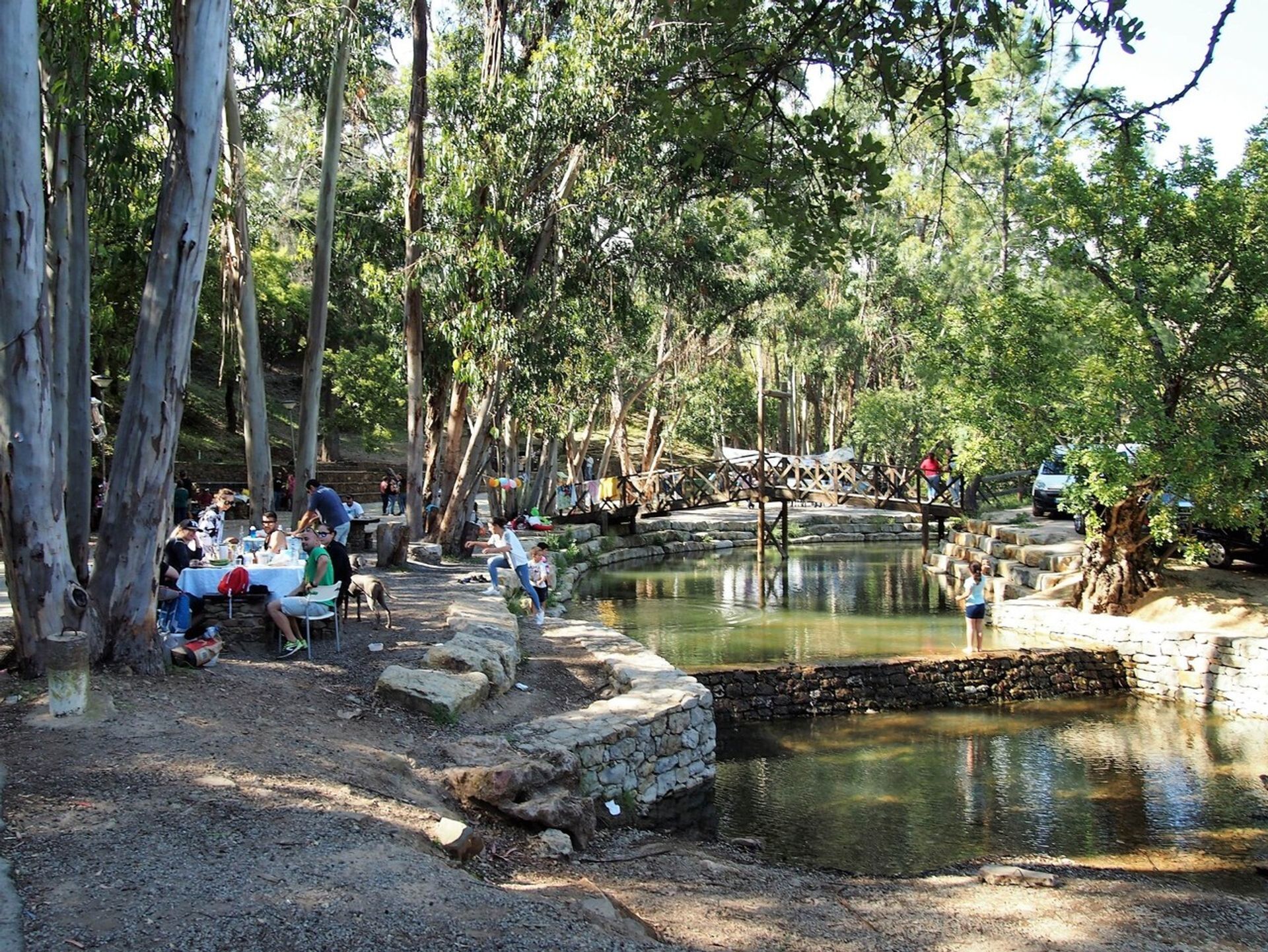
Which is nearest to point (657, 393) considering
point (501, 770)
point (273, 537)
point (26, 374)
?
point (273, 537)

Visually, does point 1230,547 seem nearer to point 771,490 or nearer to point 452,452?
point 452,452

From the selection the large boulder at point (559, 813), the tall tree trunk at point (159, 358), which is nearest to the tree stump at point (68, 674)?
the tall tree trunk at point (159, 358)

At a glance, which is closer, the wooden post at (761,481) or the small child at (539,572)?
the small child at (539,572)

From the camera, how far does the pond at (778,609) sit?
1509cm

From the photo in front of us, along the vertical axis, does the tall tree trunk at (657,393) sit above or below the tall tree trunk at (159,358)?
above

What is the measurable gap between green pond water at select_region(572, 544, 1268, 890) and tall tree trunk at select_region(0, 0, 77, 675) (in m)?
5.28

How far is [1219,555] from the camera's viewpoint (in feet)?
50.5

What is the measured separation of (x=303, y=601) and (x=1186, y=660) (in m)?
10.6

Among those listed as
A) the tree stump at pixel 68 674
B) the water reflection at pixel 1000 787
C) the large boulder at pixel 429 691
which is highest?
the tree stump at pixel 68 674

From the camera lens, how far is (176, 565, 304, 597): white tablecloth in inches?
326

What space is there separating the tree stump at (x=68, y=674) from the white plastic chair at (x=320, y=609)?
2584 mm

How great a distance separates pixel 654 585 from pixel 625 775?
48.6 ft

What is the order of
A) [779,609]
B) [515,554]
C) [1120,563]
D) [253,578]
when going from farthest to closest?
[779,609] < [1120,563] < [515,554] < [253,578]

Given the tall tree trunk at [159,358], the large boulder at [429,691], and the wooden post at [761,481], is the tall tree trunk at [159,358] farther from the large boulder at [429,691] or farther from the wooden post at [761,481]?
the wooden post at [761,481]
